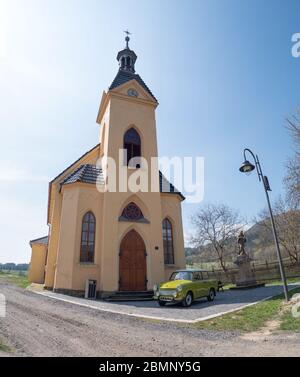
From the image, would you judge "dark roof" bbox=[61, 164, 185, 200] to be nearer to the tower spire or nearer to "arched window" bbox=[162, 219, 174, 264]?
"arched window" bbox=[162, 219, 174, 264]

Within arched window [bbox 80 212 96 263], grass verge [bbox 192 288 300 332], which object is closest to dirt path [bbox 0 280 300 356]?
grass verge [bbox 192 288 300 332]

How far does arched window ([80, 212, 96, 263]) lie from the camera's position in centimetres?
1521

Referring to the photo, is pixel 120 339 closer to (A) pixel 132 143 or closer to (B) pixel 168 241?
(B) pixel 168 241

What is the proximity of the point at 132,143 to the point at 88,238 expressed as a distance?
299 inches

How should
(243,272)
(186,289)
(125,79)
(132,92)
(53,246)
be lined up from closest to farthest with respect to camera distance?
(186,289), (53,246), (243,272), (132,92), (125,79)

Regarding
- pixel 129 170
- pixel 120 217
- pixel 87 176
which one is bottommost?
pixel 120 217

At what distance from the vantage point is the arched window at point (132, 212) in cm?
1659

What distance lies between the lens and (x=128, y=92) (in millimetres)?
19891

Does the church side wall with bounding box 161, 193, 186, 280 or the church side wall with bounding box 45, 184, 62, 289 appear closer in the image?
the church side wall with bounding box 45, 184, 62, 289

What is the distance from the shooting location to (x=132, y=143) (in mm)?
18859

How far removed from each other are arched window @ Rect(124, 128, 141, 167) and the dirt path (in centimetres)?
1240

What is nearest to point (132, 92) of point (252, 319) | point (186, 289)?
point (186, 289)

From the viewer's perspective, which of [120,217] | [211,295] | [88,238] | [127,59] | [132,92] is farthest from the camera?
[127,59]

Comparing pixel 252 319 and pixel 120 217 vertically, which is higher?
pixel 120 217
